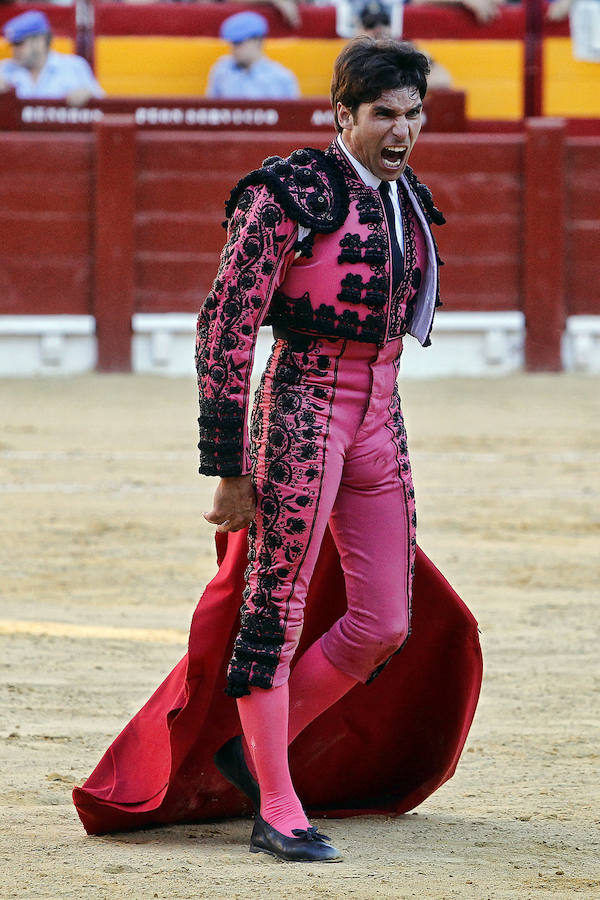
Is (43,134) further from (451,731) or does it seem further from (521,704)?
(451,731)

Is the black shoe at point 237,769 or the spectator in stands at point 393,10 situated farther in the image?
the spectator in stands at point 393,10

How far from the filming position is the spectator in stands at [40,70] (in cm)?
994

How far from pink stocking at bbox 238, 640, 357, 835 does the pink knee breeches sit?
0.04m

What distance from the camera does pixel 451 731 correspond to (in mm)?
2701

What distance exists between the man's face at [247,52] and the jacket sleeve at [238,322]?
26.8ft

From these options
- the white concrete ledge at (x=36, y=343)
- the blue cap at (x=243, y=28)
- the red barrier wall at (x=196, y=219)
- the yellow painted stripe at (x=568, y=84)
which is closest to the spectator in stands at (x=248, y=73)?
the blue cap at (x=243, y=28)

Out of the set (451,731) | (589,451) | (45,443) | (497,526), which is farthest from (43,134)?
(451,731)

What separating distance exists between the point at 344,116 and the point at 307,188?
14 cm

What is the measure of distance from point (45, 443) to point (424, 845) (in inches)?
194

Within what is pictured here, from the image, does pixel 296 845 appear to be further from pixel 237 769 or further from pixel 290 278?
Result: pixel 290 278

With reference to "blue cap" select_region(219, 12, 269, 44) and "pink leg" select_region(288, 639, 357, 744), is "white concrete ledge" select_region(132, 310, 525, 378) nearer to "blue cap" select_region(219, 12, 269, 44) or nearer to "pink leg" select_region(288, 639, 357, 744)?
"blue cap" select_region(219, 12, 269, 44)

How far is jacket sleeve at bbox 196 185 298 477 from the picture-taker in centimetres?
227

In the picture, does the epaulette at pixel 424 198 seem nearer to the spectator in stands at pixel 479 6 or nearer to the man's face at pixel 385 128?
the man's face at pixel 385 128

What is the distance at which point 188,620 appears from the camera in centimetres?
413
